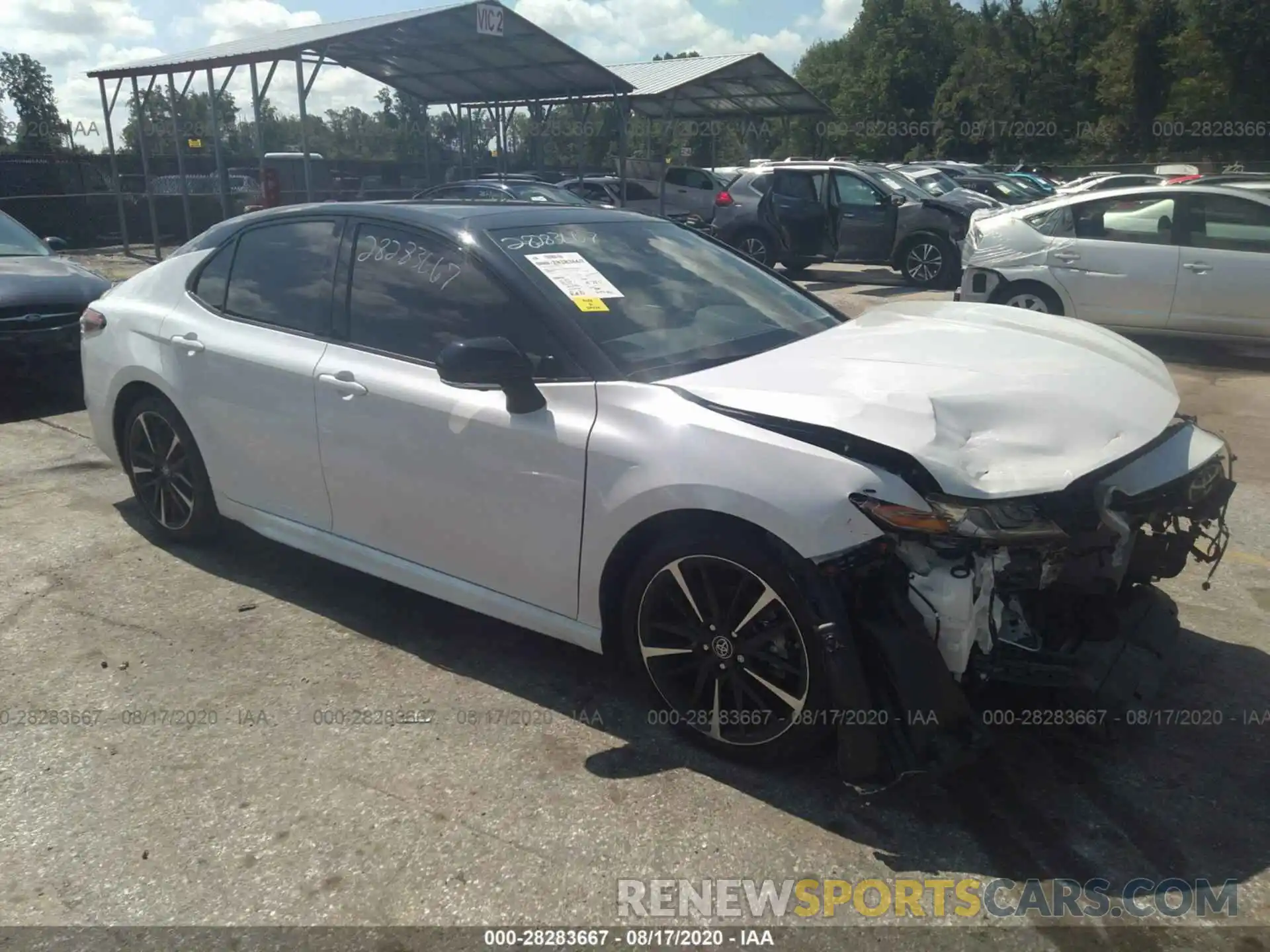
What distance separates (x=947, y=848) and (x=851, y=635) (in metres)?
0.63

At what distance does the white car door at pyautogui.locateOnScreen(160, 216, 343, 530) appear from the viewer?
389 cm

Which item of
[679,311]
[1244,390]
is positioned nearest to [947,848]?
[679,311]

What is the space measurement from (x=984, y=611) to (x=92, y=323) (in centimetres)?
435

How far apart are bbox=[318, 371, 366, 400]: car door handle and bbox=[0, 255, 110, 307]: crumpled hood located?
4.94 m

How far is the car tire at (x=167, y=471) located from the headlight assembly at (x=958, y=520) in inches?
122

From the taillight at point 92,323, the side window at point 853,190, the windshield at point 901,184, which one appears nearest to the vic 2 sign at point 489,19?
the side window at point 853,190

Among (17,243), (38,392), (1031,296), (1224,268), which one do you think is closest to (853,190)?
(1031,296)

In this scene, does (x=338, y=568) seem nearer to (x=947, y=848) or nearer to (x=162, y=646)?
(x=162, y=646)

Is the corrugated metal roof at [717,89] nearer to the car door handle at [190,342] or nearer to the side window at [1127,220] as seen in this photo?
the side window at [1127,220]

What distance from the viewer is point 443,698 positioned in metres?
3.44

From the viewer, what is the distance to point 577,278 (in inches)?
137

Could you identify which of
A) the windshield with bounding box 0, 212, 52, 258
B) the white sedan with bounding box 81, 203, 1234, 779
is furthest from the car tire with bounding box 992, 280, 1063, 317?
the windshield with bounding box 0, 212, 52, 258

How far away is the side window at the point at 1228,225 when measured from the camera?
29.0ft

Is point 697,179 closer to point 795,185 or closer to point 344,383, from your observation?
point 795,185
